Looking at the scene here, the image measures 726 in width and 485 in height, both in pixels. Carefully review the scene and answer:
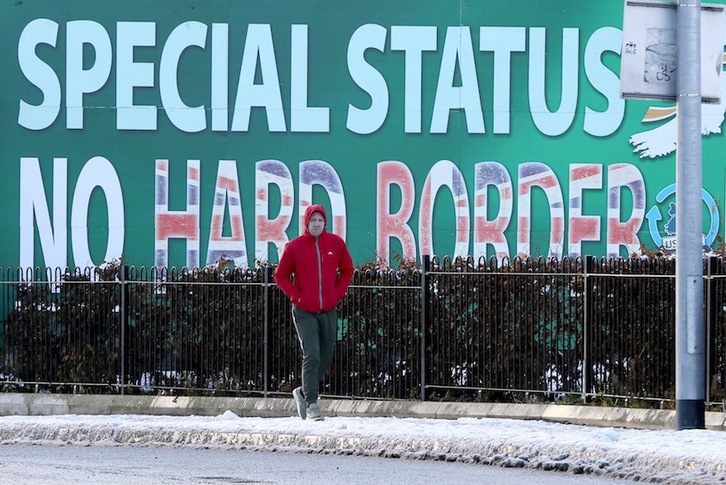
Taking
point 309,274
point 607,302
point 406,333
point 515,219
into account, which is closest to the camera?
point 309,274

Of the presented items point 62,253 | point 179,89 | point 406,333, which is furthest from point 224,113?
point 406,333

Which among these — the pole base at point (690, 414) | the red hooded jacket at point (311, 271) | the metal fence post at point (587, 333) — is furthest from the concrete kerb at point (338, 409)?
the red hooded jacket at point (311, 271)

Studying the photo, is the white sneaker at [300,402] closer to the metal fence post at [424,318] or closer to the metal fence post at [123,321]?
the metal fence post at [424,318]

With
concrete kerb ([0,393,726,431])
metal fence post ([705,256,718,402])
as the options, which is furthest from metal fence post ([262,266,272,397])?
metal fence post ([705,256,718,402])

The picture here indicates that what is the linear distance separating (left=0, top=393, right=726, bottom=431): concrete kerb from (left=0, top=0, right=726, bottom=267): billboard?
464 centimetres

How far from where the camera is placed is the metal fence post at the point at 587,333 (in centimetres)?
1487

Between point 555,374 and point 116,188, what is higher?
point 116,188

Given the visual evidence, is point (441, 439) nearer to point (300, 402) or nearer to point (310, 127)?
point (300, 402)

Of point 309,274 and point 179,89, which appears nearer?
point 309,274

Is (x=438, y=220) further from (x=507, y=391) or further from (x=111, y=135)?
(x=507, y=391)

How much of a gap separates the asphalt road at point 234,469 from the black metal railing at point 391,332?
3621 mm

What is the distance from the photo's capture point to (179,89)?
69.9 ft

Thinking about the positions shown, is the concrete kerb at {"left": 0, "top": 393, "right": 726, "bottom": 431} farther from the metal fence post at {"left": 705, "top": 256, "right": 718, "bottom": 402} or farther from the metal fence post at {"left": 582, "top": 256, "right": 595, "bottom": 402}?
the metal fence post at {"left": 705, "top": 256, "right": 718, "bottom": 402}

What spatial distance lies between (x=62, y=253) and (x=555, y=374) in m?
8.47
